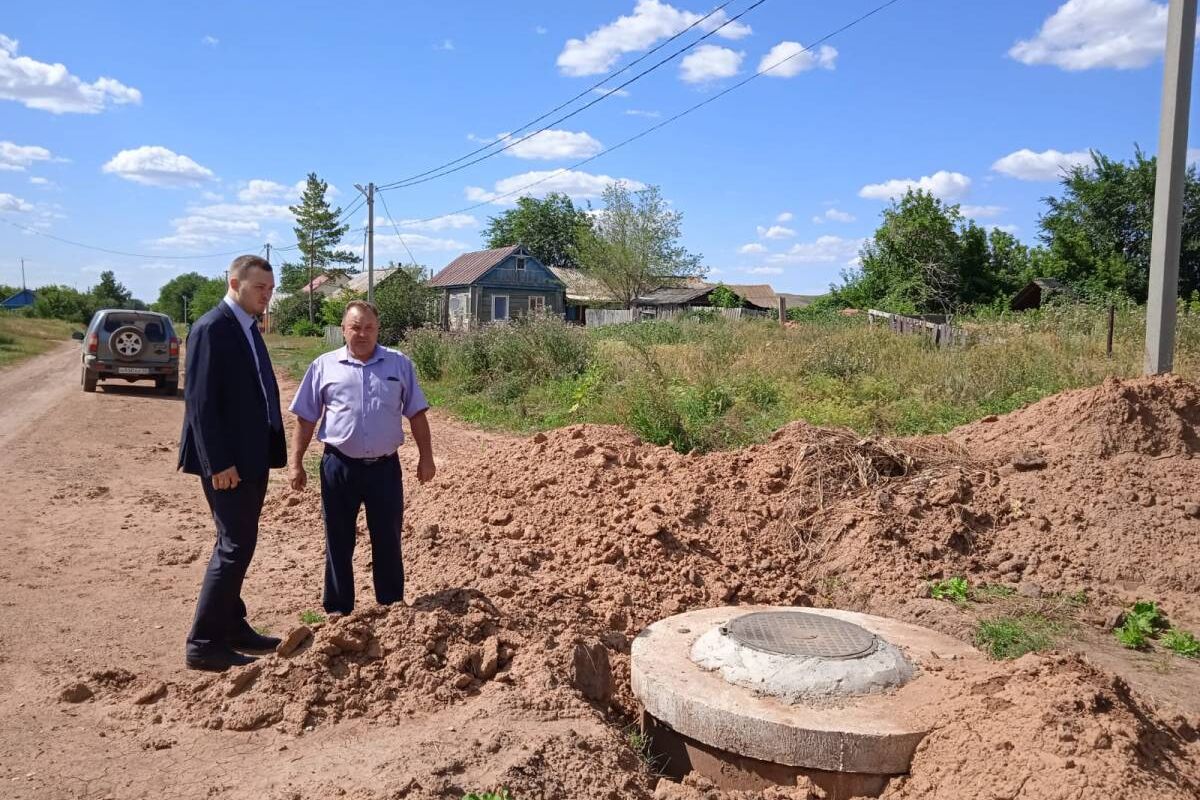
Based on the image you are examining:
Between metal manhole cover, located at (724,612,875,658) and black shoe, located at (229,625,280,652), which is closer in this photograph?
metal manhole cover, located at (724,612,875,658)

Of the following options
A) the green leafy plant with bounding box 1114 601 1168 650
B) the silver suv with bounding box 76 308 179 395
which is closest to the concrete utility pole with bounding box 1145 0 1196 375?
the green leafy plant with bounding box 1114 601 1168 650

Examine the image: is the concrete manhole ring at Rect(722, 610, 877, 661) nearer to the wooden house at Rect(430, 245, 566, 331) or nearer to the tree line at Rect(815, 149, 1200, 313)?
the tree line at Rect(815, 149, 1200, 313)

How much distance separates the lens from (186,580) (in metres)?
5.93

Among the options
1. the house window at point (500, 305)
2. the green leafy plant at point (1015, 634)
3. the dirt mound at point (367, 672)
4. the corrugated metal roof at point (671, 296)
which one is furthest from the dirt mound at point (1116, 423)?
the corrugated metal roof at point (671, 296)

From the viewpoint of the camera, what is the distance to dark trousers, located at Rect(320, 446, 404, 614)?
4.55 metres

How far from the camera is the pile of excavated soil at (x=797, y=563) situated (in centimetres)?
Result: 327

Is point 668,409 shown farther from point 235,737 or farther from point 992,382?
point 235,737

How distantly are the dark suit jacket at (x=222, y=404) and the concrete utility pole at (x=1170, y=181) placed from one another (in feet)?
24.4

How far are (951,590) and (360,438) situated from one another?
3.93 metres

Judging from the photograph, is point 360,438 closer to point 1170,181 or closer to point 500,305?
point 1170,181

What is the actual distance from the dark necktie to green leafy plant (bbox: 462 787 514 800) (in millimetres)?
2301

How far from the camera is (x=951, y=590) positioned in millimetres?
5801

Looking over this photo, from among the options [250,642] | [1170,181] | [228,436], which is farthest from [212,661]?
[1170,181]

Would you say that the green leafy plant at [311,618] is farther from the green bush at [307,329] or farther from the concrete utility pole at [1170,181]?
the green bush at [307,329]
